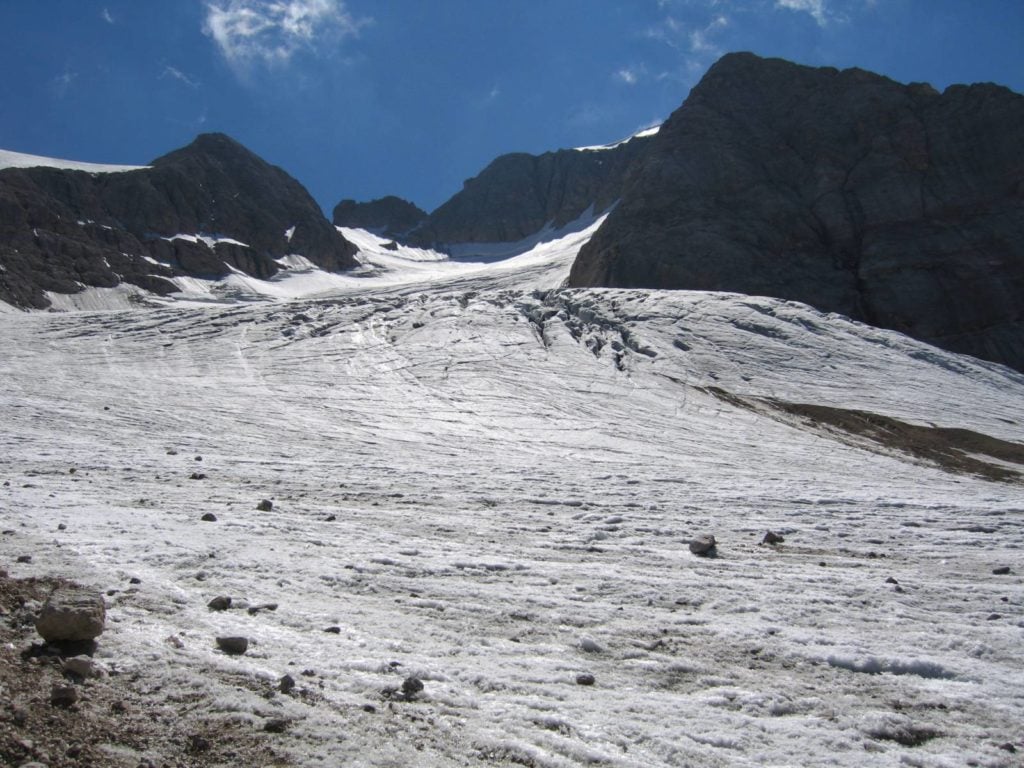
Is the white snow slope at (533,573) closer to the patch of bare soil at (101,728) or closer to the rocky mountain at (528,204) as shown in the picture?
the patch of bare soil at (101,728)

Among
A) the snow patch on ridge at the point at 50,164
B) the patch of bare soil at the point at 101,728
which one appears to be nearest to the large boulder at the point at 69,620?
the patch of bare soil at the point at 101,728

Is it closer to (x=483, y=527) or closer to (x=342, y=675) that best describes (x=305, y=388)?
(x=483, y=527)

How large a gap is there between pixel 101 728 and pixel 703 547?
730 cm

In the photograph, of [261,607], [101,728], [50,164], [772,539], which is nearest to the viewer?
[101,728]

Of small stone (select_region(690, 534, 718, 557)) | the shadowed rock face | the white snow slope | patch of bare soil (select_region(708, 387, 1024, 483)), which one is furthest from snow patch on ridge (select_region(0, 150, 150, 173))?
small stone (select_region(690, 534, 718, 557))

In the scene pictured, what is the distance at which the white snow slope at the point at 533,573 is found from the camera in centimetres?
507

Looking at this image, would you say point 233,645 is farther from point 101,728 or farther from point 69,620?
point 101,728

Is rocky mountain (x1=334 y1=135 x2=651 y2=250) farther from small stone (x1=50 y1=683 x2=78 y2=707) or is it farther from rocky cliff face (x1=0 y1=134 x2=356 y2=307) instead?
small stone (x1=50 y1=683 x2=78 y2=707)

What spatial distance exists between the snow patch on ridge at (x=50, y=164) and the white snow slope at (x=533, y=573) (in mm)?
121338

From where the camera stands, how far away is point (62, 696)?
4523mm

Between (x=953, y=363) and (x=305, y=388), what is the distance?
3251 cm

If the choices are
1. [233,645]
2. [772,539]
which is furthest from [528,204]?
[233,645]

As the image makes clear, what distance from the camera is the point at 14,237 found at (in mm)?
86562

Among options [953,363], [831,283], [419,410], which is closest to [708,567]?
[419,410]
